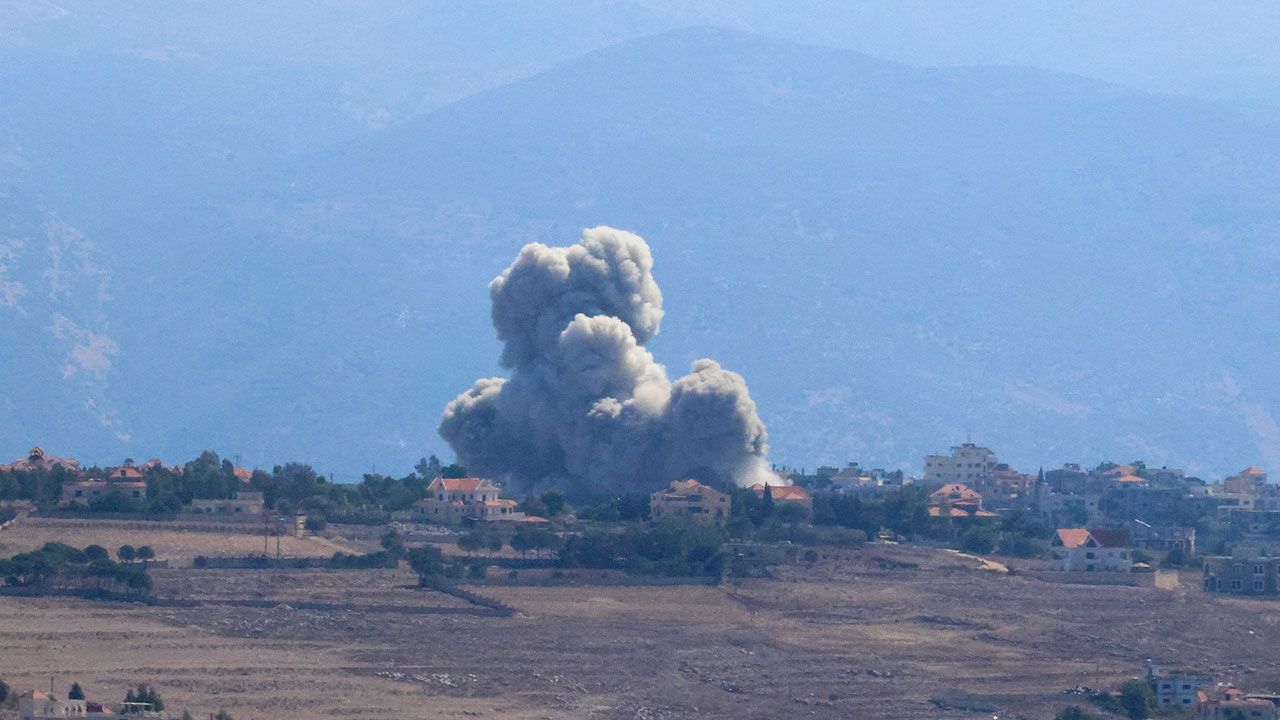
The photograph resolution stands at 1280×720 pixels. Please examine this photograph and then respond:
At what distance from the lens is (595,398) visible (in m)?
118

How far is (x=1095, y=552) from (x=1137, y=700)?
2460 centimetres

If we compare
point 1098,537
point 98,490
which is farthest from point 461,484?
point 1098,537

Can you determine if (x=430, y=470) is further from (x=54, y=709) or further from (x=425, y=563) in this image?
(x=54, y=709)

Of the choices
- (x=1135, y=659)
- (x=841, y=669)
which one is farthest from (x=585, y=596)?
(x=1135, y=659)

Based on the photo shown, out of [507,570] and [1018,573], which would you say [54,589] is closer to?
[507,570]

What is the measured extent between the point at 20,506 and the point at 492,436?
95.7 ft

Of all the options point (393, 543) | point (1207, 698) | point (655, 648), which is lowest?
point (1207, 698)

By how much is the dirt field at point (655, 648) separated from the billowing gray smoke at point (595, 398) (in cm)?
1929

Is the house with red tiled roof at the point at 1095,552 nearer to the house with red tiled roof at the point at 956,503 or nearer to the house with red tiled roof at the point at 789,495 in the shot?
the house with red tiled roof at the point at 956,503

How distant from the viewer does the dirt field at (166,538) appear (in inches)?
3556

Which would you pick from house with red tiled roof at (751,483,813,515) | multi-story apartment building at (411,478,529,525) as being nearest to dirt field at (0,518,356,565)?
multi-story apartment building at (411,478,529,525)

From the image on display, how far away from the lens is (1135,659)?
88.4 m

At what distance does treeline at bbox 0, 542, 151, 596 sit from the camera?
8294 cm

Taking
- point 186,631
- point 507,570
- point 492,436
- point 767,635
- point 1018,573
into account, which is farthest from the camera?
point 492,436
